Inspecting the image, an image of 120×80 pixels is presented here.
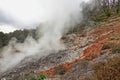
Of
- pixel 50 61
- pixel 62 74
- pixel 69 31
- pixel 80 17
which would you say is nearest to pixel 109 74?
pixel 62 74

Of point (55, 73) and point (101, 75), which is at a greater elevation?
point (101, 75)

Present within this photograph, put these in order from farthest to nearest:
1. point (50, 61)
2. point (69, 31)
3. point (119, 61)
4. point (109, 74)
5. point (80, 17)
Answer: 1. point (80, 17)
2. point (69, 31)
3. point (50, 61)
4. point (119, 61)
5. point (109, 74)

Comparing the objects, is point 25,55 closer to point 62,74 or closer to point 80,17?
point 62,74

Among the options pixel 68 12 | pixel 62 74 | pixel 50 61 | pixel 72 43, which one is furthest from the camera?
pixel 68 12

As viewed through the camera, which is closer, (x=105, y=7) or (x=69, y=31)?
(x=69, y=31)

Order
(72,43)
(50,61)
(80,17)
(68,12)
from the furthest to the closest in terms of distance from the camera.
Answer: (68,12)
(80,17)
(72,43)
(50,61)

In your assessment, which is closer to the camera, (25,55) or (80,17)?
(25,55)

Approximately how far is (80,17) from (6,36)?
1163 inches

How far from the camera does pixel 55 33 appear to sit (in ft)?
297

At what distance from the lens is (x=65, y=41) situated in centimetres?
7050

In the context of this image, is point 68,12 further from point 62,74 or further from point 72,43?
point 62,74

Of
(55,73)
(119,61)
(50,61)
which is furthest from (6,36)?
(119,61)

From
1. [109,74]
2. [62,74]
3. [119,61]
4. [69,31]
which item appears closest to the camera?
[109,74]

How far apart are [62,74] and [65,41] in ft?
99.7
